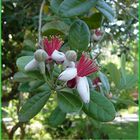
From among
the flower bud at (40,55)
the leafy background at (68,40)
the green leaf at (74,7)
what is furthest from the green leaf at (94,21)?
the flower bud at (40,55)

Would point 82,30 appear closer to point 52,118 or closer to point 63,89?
point 63,89

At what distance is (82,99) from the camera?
0.74 m

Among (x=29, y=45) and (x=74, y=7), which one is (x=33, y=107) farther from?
(x=29, y=45)

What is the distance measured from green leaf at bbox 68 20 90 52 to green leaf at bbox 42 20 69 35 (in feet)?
0.58

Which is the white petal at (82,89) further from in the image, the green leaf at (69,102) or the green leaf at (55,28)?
the green leaf at (55,28)

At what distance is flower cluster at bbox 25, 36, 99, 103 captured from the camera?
727mm

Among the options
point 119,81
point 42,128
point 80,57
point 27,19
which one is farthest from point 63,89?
point 42,128

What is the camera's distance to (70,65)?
748 mm

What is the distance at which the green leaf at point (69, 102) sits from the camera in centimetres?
79

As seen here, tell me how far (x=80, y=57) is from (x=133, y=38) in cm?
182

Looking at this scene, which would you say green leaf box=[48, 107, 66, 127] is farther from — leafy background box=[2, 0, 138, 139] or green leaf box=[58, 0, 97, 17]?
green leaf box=[58, 0, 97, 17]

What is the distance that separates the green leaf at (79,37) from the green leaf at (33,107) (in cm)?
13

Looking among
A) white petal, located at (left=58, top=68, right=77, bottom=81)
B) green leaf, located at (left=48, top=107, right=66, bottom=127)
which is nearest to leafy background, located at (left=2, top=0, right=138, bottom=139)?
green leaf, located at (left=48, top=107, right=66, bottom=127)

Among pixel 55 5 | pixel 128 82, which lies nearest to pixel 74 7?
pixel 55 5
